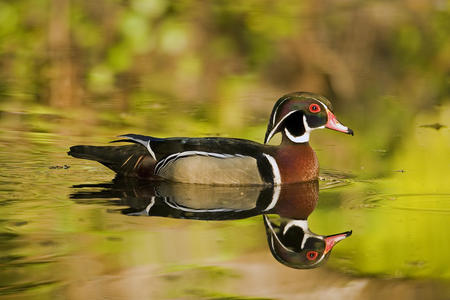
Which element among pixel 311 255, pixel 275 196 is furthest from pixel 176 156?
pixel 311 255

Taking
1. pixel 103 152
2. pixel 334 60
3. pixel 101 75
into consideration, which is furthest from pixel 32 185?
pixel 334 60

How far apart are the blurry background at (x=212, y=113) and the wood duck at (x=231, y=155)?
0.94ft

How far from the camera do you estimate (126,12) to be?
54.8 feet

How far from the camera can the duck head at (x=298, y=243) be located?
6.28 metres

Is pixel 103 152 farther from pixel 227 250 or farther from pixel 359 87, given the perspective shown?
pixel 359 87

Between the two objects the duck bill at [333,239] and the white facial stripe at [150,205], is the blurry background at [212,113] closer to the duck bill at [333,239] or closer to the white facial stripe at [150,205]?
the duck bill at [333,239]

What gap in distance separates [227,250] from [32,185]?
7.88 ft

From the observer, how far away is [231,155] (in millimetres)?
8406

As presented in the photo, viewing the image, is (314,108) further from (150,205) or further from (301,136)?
(150,205)

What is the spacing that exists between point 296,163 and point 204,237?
213 cm

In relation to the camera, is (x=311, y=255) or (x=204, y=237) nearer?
(x=311, y=255)

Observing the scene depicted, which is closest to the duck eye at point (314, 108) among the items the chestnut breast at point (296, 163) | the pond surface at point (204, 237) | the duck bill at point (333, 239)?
the chestnut breast at point (296, 163)

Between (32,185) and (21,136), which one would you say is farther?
(21,136)

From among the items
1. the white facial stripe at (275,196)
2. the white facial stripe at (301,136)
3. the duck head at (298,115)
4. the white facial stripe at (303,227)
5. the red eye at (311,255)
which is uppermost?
the duck head at (298,115)
